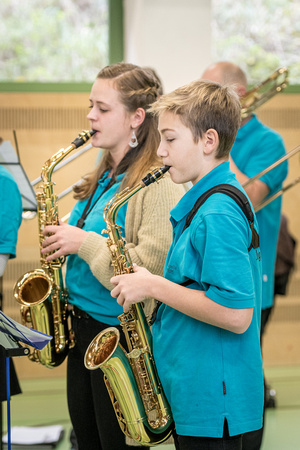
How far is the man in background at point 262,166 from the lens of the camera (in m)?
3.22

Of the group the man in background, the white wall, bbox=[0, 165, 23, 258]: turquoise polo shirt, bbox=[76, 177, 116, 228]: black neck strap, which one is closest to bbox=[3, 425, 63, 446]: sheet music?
the man in background

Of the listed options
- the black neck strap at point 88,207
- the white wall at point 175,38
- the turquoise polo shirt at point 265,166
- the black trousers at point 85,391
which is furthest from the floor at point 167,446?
the white wall at point 175,38

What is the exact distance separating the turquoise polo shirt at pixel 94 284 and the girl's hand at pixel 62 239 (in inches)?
2.3

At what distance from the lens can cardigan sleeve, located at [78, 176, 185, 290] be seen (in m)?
2.11

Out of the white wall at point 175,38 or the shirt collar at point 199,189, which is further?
the white wall at point 175,38

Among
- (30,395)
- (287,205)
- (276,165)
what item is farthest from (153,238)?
(287,205)

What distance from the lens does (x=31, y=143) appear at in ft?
15.8

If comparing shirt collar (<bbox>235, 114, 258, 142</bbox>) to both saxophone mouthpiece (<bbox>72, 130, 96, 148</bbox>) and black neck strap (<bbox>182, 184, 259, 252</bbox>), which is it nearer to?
saxophone mouthpiece (<bbox>72, 130, 96, 148</bbox>)

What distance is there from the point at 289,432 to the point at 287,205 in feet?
6.50

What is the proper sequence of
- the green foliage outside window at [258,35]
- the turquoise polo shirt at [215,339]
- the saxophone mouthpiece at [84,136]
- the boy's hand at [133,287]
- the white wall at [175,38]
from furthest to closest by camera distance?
the green foliage outside window at [258,35]
the white wall at [175,38]
the saxophone mouthpiece at [84,136]
the boy's hand at [133,287]
the turquoise polo shirt at [215,339]

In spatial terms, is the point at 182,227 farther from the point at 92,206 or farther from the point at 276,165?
the point at 276,165

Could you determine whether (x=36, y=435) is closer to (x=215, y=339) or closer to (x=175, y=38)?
(x=215, y=339)

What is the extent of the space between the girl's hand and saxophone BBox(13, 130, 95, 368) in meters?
0.11

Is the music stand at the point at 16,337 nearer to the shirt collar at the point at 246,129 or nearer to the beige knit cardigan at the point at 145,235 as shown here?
the beige knit cardigan at the point at 145,235
